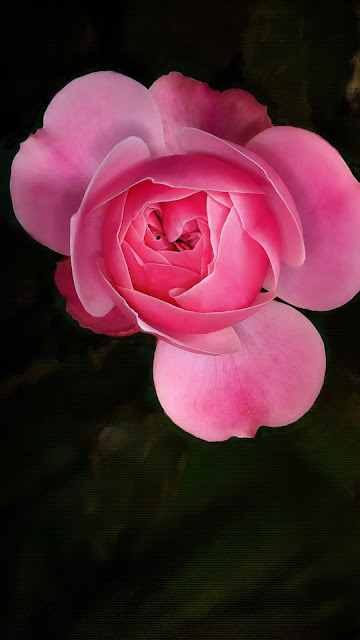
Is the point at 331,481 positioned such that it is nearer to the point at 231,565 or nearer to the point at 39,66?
the point at 231,565

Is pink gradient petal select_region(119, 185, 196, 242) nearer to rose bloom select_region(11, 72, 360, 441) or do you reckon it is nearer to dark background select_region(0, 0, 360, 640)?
rose bloom select_region(11, 72, 360, 441)

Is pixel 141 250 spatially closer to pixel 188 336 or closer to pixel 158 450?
pixel 188 336

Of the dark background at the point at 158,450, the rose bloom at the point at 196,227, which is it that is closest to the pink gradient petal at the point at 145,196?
the rose bloom at the point at 196,227

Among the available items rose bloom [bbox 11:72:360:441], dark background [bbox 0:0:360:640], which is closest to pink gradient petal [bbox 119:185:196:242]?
rose bloom [bbox 11:72:360:441]

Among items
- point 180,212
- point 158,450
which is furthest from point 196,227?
point 158,450

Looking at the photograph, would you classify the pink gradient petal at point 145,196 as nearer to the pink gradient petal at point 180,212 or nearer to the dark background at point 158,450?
the pink gradient petal at point 180,212

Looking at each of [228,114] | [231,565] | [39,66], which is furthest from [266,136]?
[231,565]

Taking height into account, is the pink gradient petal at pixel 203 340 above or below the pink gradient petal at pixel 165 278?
below
